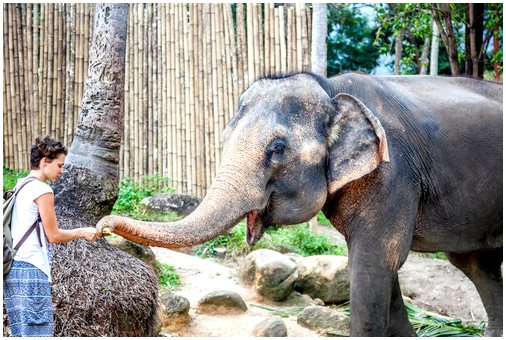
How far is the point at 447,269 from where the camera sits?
24.7ft

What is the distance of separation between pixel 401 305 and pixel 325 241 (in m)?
3.51

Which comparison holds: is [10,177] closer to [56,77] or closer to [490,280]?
[56,77]

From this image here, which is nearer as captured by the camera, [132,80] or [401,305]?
[401,305]

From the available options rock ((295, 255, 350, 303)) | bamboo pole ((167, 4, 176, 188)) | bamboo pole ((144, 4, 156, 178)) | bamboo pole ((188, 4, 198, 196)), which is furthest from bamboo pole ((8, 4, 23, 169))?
rock ((295, 255, 350, 303))

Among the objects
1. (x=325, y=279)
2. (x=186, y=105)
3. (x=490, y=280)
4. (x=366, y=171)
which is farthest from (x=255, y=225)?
(x=186, y=105)

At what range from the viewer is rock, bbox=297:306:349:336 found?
5.19 metres

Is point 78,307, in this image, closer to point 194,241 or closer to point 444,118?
point 194,241

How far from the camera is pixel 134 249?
17.9 feet

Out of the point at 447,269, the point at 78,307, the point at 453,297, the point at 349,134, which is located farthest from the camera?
the point at 447,269

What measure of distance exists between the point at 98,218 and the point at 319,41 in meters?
3.75

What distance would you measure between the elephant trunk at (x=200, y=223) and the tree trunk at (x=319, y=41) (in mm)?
4416

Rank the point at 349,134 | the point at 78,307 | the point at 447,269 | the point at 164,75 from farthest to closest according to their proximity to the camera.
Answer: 1. the point at 164,75
2. the point at 447,269
3. the point at 78,307
4. the point at 349,134

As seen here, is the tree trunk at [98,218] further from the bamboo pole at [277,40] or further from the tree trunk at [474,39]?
the tree trunk at [474,39]

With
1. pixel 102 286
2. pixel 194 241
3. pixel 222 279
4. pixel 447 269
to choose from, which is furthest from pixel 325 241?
pixel 194 241
